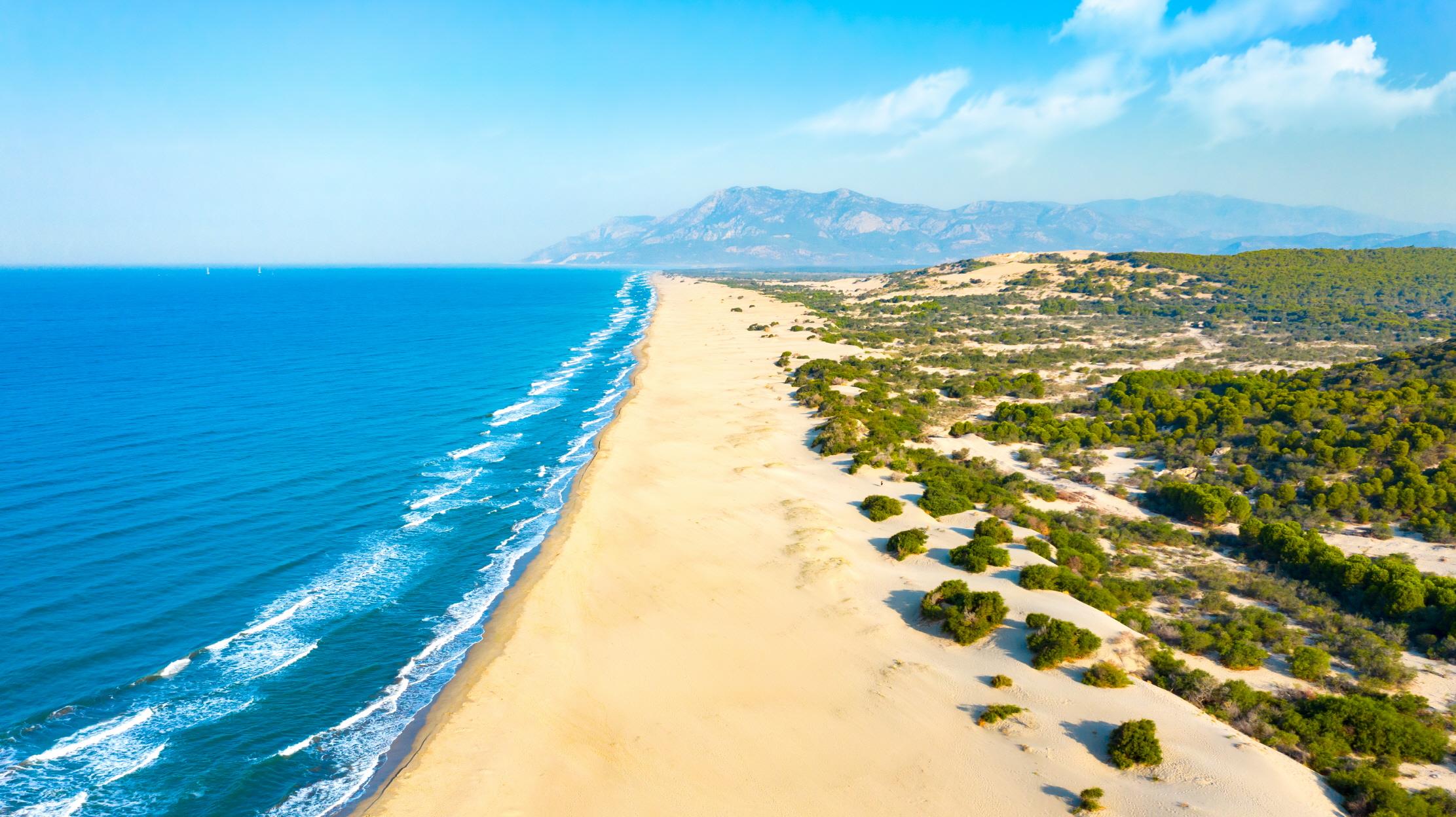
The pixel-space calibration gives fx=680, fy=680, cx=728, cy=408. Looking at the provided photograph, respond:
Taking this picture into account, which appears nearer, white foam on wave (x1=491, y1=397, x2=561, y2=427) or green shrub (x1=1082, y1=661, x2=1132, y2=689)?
green shrub (x1=1082, y1=661, x2=1132, y2=689)

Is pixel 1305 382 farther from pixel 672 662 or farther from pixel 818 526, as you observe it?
pixel 672 662

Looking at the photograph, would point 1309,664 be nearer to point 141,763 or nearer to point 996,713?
point 996,713

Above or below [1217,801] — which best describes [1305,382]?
above

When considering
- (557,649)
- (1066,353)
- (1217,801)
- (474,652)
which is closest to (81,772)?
(474,652)

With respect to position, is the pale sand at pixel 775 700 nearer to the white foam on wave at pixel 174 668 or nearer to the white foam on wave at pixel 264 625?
the white foam on wave at pixel 264 625

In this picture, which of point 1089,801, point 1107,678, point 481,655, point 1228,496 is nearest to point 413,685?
point 481,655

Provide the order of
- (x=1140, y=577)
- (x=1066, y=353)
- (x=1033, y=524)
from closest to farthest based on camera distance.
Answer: (x=1140, y=577) → (x=1033, y=524) → (x=1066, y=353)

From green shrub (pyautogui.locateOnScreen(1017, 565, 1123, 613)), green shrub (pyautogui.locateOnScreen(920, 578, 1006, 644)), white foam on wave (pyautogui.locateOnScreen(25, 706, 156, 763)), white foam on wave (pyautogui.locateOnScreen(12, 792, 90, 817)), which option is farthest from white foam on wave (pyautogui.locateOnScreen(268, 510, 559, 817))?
green shrub (pyautogui.locateOnScreen(1017, 565, 1123, 613))

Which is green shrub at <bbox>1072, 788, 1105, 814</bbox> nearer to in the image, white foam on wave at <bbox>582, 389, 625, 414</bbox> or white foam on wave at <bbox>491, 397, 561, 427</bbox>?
white foam on wave at <bbox>491, 397, 561, 427</bbox>
